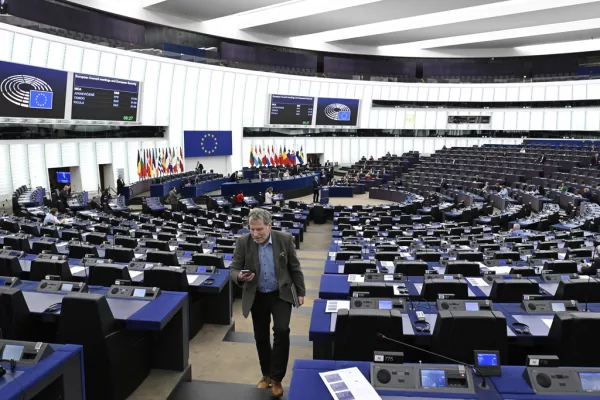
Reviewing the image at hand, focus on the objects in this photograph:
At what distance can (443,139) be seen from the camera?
37.5m

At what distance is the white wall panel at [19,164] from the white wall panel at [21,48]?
11.1 feet

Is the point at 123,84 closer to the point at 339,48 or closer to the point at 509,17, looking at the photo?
the point at 339,48

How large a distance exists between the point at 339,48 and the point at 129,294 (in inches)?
1391

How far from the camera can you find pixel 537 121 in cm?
3519

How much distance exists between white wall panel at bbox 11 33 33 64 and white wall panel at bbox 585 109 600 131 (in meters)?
35.3

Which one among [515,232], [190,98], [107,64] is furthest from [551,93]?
[107,64]

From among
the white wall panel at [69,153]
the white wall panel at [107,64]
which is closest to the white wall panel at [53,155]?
the white wall panel at [69,153]

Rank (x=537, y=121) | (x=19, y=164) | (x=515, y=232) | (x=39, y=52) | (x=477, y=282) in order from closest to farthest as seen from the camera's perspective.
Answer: (x=477, y=282) < (x=515, y=232) < (x=19, y=164) < (x=39, y=52) < (x=537, y=121)

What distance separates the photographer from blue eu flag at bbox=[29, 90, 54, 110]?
16.6m

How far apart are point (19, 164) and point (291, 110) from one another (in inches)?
723

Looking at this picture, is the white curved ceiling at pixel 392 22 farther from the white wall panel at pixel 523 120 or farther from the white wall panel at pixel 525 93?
the white wall panel at pixel 523 120

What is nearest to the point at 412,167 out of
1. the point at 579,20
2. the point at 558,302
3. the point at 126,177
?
the point at 579,20

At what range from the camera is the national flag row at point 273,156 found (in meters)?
31.9

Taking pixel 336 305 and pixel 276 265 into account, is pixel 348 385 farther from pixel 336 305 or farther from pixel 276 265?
pixel 336 305
